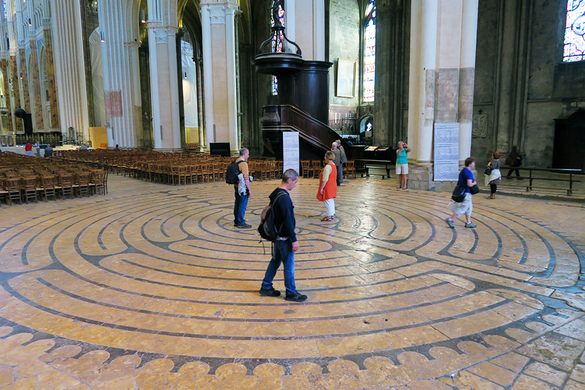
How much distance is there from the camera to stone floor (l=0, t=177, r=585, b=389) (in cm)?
345

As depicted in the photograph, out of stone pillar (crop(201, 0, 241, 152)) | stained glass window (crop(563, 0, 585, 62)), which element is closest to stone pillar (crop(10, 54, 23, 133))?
stone pillar (crop(201, 0, 241, 152))

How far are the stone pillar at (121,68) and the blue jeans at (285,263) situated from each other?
28640 millimetres

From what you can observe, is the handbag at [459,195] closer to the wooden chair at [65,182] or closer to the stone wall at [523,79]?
the wooden chair at [65,182]

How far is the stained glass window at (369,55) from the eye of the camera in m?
29.1

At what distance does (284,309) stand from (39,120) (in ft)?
157

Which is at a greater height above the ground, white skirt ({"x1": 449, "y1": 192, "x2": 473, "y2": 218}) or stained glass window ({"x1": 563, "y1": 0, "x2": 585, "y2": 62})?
stained glass window ({"x1": 563, "y1": 0, "x2": 585, "y2": 62})

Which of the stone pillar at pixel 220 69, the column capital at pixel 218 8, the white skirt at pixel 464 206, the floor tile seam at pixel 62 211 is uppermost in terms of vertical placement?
the column capital at pixel 218 8

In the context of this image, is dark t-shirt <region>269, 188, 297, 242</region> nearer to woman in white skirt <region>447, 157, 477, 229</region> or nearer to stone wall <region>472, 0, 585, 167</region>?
woman in white skirt <region>447, 157, 477, 229</region>

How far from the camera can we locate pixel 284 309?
4.66 meters

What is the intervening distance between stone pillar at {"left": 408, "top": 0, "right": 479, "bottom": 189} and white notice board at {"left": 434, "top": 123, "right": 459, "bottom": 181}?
0.20 m

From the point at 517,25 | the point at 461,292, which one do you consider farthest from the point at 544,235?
the point at 517,25

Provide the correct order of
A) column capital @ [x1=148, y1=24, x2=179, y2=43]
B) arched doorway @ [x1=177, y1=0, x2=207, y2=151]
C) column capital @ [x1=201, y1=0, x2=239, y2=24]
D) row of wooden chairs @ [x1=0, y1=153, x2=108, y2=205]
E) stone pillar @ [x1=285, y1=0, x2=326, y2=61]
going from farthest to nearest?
1. arched doorway @ [x1=177, y1=0, x2=207, y2=151]
2. column capital @ [x1=148, y1=24, x2=179, y2=43]
3. column capital @ [x1=201, y1=0, x2=239, y2=24]
4. stone pillar @ [x1=285, y1=0, x2=326, y2=61]
5. row of wooden chairs @ [x1=0, y1=153, x2=108, y2=205]

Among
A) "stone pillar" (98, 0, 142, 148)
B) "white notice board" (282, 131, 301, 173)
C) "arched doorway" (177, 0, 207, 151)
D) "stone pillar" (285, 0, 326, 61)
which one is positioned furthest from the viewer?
"arched doorway" (177, 0, 207, 151)

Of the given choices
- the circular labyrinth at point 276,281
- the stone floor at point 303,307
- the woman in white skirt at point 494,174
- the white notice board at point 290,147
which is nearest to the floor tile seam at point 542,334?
the stone floor at point 303,307
